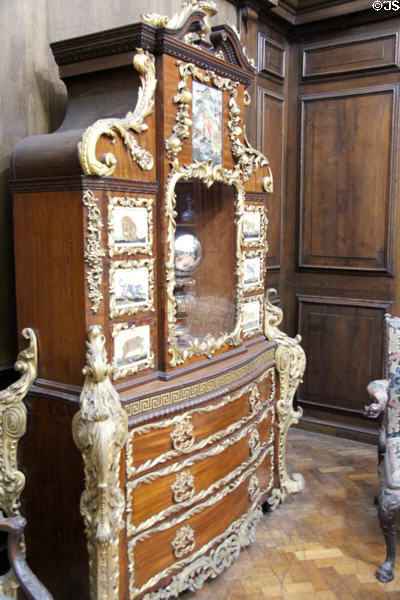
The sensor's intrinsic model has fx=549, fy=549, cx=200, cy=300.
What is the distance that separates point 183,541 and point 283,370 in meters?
1.08

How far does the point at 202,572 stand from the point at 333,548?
76cm

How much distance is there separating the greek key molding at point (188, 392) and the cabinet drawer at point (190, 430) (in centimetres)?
6

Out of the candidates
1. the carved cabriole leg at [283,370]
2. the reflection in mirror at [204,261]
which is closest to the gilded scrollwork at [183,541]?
the reflection in mirror at [204,261]

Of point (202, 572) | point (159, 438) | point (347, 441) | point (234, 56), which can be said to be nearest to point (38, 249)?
point (159, 438)

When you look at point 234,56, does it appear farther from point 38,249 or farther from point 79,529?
point 79,529

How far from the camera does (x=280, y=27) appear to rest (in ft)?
12.6

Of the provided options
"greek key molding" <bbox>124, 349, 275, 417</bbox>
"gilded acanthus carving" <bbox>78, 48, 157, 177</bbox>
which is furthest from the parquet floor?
"gilded acanthus carving" <bbox>78, 48, 157, 177</bbox>

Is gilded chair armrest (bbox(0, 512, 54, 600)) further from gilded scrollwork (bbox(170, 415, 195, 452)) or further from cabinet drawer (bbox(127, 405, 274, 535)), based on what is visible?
gilded scrollwork (bbox(170, 415, 195, 452))

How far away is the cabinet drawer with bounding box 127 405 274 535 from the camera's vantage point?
6.52 ft

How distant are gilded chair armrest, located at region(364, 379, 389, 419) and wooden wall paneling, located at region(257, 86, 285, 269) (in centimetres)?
140

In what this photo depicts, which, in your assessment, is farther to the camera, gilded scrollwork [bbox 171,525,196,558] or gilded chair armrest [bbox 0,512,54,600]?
gilded scrollwork [bbox 171,525,196,558]

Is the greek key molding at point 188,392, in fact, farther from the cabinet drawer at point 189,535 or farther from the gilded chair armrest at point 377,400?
the gilded chair armrest at point 377,400

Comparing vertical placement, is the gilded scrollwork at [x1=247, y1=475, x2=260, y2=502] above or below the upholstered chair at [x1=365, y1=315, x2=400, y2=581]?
below

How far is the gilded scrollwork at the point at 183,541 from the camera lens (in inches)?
85.2
